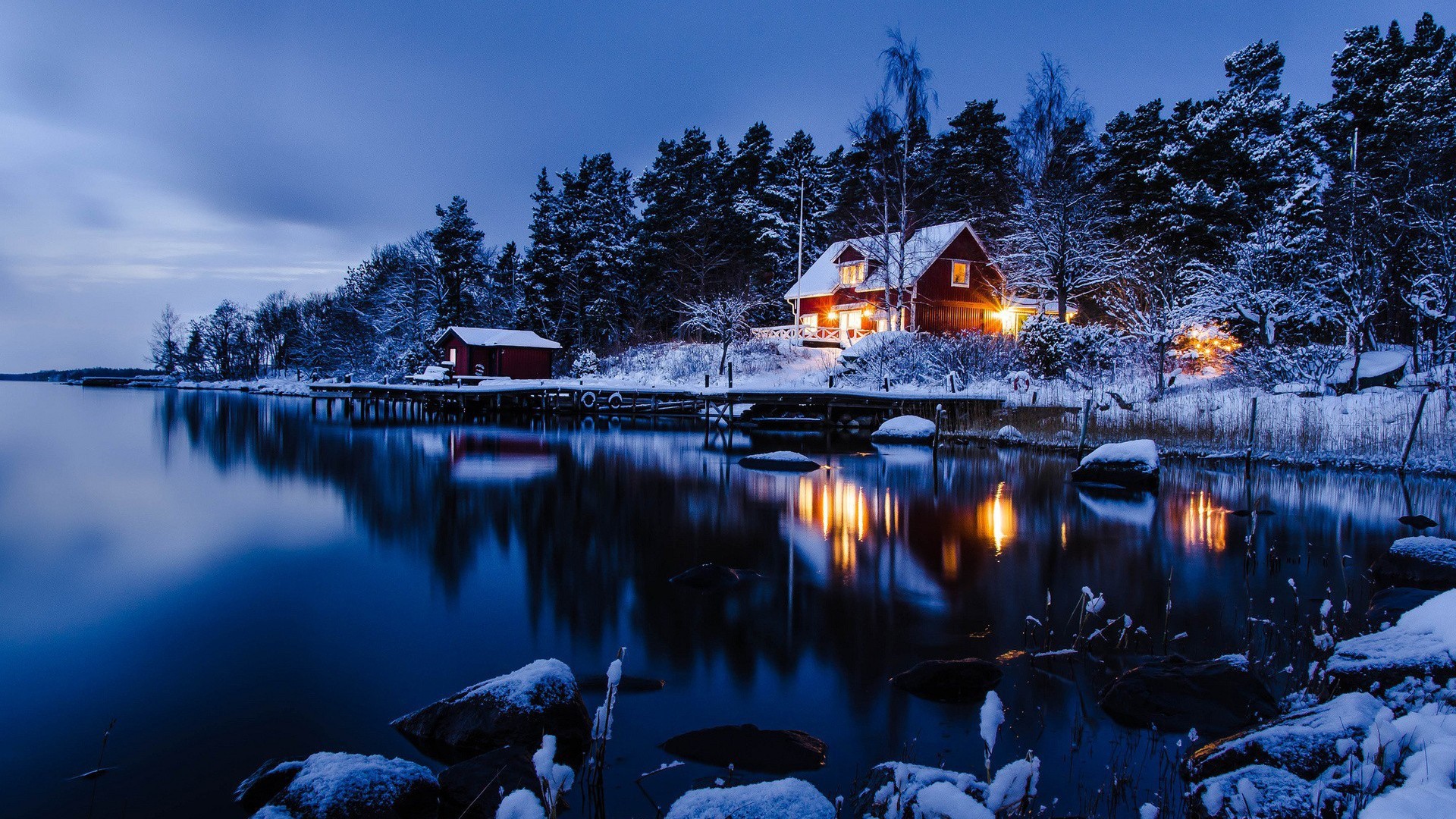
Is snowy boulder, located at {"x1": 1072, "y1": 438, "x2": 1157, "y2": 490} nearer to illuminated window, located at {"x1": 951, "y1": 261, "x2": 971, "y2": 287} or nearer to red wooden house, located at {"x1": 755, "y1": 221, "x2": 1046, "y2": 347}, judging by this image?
red wooden house, located at {"x1": 755, "y1": 221, "x2": 1046, "y2": 347}

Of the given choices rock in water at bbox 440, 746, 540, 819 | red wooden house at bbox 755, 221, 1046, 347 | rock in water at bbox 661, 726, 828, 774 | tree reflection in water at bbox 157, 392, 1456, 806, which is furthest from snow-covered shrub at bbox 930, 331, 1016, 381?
rock in water at bbox 440, 746, 540, 819

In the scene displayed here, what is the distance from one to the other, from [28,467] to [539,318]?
39589mm

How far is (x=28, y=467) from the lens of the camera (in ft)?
82.3

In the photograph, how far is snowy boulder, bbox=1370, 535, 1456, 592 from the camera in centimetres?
955

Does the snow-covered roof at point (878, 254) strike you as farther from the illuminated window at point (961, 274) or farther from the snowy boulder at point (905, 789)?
the snowy boulder at point (905, 789)

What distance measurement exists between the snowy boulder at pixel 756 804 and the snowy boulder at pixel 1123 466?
689 inches

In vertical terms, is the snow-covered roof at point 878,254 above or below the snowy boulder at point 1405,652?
above

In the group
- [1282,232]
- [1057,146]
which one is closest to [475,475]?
[1057,146]

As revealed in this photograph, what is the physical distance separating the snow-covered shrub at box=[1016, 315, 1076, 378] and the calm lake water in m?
12.8

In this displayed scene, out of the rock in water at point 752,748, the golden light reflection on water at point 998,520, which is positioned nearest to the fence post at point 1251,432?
the golden light reflection on water at point 998,520

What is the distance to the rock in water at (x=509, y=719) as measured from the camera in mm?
5684

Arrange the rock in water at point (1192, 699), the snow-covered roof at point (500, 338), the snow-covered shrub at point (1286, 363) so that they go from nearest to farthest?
1. the rock in water at point (1192, 699)
2. the snow-covered shrub at point (1286, 363)
3. the snow-covered roof at point (500, 338)

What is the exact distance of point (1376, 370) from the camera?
25953 mm

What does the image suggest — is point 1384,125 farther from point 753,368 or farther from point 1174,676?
point 1174,676
